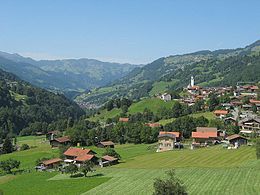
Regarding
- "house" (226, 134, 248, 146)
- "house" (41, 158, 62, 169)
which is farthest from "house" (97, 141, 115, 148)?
"house" (226, 134, 248, 146)

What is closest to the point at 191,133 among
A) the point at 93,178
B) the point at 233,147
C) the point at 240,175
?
the point at 233,147

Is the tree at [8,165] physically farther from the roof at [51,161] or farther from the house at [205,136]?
the house at [205,136]

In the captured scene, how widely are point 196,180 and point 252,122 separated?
65.0 meters

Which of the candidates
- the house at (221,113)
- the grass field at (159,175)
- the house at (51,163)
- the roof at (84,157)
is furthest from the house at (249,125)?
the house at (51,163)

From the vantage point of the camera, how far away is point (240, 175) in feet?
190

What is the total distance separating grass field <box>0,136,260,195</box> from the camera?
53.8 meters

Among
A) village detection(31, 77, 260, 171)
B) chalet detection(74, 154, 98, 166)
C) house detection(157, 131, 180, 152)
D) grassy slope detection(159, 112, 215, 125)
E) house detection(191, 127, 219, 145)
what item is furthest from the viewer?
grassy slope detection(159, 112, 215, 125)

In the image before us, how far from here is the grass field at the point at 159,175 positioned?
177ft

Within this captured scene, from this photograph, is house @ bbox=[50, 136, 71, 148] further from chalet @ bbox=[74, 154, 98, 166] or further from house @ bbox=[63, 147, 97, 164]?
chalet @ bbox=[74, 154, 98, 166]

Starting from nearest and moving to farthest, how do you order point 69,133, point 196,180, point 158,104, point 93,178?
point 196,180
point 93,178
point 69,133
point 158,104

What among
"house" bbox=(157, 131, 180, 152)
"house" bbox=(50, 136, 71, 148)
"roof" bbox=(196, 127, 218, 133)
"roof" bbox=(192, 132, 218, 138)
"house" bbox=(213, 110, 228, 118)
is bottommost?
"house" bbox=(50, 136, 71, 148)

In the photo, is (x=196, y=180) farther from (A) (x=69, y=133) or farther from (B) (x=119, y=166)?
(A) (x=69, y=133)

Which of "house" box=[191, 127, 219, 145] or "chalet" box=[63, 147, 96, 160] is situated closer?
"chalet" box=[63, 147, 96, 160]

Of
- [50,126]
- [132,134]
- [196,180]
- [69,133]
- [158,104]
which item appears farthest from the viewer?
[158,104]
